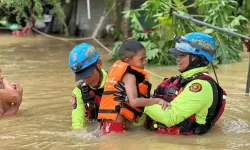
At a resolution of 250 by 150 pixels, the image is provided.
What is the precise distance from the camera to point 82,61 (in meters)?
4.92

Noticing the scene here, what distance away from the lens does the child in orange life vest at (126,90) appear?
4688 millimetres

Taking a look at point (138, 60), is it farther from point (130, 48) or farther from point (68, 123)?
point (68, 123)

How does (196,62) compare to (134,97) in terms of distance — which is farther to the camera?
(196,62)

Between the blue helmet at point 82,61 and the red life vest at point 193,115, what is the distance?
762 mm

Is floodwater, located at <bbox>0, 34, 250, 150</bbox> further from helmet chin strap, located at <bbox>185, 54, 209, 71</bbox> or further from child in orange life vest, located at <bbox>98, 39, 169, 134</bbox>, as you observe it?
helmet chin strap, located at <bbox>185, 54, 209, 71</bbox>

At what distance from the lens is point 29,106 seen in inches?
265

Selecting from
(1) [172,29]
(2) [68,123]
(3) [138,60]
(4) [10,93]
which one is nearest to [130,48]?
(3) [138,60]

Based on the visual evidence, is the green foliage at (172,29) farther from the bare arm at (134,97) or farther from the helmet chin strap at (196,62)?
the bare arm at (134,97)

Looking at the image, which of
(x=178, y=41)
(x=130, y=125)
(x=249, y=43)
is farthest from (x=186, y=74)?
(x=249, y=43)

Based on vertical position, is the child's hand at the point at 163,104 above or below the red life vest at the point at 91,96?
above

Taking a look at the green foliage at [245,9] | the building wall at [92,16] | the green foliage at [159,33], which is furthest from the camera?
the building wall at [92,16]

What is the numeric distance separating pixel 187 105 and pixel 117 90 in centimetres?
70

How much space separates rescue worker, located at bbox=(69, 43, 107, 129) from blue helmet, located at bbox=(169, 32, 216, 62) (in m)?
0.82

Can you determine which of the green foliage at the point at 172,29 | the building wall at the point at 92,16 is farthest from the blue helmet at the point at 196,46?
the building wall at the point at 92,16
